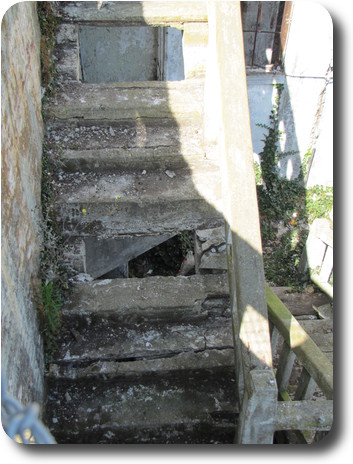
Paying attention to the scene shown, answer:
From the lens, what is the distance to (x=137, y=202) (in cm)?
373

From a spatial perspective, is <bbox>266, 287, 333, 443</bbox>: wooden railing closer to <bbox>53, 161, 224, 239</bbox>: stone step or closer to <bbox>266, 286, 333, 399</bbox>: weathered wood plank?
<bbox>266, 286, 333, 399</bbox>: weathered wood plank

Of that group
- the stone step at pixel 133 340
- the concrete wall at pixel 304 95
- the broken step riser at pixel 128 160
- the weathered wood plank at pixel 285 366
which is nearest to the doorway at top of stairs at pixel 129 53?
the concrete wall at pixel 304 95

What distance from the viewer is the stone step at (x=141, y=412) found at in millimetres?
3238

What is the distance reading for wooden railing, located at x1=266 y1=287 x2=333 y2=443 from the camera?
2.88m

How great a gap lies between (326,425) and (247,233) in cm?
134

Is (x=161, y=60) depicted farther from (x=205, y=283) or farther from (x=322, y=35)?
(x=205, y=283)

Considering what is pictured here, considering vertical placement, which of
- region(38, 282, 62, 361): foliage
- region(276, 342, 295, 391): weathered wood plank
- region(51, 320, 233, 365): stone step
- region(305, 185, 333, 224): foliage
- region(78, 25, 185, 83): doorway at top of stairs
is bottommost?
region(276, 342, 295, 391): weathered wood plank

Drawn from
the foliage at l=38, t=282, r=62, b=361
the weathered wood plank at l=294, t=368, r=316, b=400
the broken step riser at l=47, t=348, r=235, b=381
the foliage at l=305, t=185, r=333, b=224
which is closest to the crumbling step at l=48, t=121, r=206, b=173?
the foliage at l=38, t=282, r=62, b=361

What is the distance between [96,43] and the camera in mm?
7141

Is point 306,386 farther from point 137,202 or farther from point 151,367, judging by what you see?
point 137,202

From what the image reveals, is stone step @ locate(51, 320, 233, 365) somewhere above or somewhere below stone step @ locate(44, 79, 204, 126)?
below

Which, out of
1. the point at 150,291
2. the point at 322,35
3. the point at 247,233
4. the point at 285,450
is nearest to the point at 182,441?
the point at 285,450

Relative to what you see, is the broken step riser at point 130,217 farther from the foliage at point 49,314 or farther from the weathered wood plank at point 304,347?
the weathered wood plank at point 304,347

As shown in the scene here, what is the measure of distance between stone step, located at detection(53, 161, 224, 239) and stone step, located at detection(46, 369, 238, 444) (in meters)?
1.23
